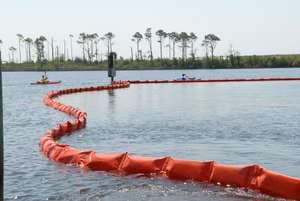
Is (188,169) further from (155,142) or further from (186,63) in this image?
(186,63)

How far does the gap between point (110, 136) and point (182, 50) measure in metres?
154

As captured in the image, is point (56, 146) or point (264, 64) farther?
point (264, 64)

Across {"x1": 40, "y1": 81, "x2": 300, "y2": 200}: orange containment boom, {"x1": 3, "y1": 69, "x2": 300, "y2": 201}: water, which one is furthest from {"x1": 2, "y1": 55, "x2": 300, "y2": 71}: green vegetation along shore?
{"x1": 40, "y1": 81, "x2": 300, "y2": 200}: orange containment boom

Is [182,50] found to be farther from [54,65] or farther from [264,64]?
[54,65]

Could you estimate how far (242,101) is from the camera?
37406 mm

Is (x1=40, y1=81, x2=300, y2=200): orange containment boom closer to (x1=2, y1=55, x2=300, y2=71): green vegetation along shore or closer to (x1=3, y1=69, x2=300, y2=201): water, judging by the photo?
(x1=3, y1=69, x2=300, y2=201): water

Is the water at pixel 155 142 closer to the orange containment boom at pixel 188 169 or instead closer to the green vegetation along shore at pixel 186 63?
the orange containment boom at pixel 188 169

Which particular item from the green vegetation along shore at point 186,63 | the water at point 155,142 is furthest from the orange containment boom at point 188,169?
the green vegetation along shore at point 186,63

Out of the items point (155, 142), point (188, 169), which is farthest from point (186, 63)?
point (188, 169)

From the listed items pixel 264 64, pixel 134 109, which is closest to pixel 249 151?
pixel 134 109

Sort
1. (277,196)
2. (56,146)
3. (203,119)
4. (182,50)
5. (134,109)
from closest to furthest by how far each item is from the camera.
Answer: (277,196) < (56,146) < (203,119) < (134,109) < (182,50)

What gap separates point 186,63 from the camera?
509 ft

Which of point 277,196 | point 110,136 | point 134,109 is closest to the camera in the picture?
point 277,196

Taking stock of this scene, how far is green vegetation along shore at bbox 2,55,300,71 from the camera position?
492ft
